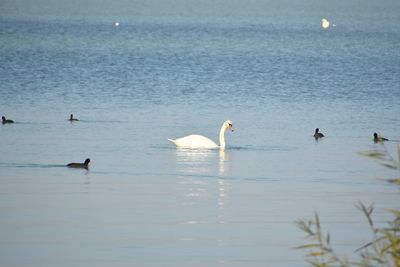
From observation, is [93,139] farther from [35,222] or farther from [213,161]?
[35,222]

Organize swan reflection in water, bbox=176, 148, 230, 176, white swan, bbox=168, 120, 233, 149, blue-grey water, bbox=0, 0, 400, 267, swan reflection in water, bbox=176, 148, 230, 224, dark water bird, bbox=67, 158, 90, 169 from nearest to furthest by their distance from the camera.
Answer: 1. blue-grey water, bbox=0, 0, 400, 267
2. swan reflection in water, bbox=176, 148, 230, 224
3. dark water bird, bbox=67, 158, 90, 169
4. swan reflection in water, bbox=176, 148, 230, 176
5. white swan, bbox=168, 120, 233, 149

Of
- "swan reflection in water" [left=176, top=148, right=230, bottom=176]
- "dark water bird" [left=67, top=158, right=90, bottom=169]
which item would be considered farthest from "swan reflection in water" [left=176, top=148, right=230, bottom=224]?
"dark water bird" [left=67, top=158, right=90, bottom=169]

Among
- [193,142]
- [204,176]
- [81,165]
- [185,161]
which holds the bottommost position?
[204,176]

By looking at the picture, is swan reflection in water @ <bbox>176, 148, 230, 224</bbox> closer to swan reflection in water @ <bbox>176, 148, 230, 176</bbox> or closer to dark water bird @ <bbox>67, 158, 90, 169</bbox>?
swan reflection in water @ <bbox>176, 148, 230, 176</bbox>

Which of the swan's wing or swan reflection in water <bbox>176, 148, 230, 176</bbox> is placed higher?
the swan's wing

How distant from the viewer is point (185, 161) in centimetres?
2148

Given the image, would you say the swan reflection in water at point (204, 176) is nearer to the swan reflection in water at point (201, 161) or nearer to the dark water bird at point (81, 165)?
the swan reflection in water at point (201, 161)

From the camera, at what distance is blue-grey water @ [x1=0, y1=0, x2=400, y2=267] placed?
14.4 meters

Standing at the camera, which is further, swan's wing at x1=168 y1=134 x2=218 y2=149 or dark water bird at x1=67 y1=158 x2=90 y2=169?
swan's wing at x1=168 y1=134 x2=218 y2=149

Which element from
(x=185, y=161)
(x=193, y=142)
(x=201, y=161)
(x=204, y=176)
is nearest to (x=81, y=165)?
(x=204, y=176)

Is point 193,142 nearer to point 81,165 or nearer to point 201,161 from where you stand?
point 201,161

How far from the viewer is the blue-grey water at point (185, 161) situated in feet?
47.2

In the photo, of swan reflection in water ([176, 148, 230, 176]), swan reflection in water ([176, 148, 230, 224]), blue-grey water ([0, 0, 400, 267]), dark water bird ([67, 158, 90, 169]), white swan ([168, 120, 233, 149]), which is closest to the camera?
blue-grey water ([0, 0, 400, 267])

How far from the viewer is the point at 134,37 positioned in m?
79.6
